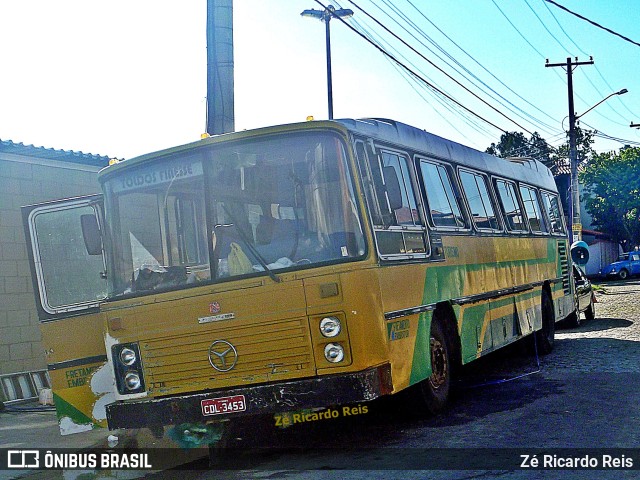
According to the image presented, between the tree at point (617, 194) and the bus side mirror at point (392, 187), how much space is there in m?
51.1

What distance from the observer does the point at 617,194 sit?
56.2m

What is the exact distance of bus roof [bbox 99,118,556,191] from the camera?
756cm

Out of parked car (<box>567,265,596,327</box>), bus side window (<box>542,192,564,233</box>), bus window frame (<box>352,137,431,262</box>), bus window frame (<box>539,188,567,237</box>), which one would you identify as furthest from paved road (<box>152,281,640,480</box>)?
parked car (<box>567,265,596,327</box>)

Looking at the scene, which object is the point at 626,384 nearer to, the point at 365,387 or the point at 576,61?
the point at 365,387

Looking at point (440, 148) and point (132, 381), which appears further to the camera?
point (440, 148)

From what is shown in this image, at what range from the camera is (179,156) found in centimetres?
793

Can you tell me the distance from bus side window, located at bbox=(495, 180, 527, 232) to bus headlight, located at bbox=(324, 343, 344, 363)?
20.1 feet

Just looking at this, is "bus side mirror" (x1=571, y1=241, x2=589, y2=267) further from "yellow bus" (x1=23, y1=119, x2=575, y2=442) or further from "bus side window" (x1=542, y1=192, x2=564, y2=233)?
"yellow bus" (x1=23, y1=119, x2=575, y2=442)

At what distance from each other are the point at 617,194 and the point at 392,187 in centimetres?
5167

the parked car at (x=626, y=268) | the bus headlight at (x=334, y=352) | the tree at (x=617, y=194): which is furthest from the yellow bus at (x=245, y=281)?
the tree at (x=617, y=194)

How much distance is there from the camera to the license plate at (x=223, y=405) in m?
7.32

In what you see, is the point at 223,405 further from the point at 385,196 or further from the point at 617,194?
the point at 617,194

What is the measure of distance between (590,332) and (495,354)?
10.4ft

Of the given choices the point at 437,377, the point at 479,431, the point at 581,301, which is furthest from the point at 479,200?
the point at 581,301
